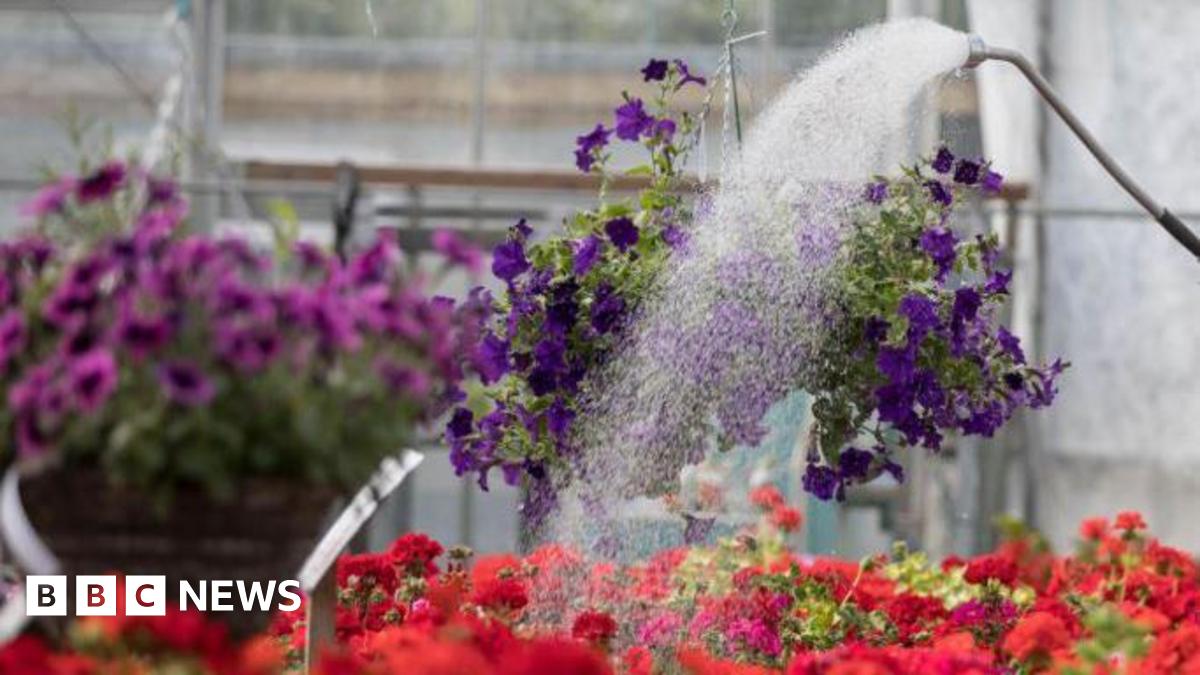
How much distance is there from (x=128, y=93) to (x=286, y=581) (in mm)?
6351

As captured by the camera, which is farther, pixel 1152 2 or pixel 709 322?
pixel 1152 2

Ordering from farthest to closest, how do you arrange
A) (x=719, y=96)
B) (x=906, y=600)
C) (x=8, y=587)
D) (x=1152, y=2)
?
1. (x=719, y=96)
2. (x=1152, y=2)
3. (x=906, y=600)
4. (x=8, y=587)

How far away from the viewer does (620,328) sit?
3.17 meters

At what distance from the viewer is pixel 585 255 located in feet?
10.3

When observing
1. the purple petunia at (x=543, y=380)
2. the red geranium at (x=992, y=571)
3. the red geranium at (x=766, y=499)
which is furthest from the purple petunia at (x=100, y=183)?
the red geranium at (x=766, y=499)

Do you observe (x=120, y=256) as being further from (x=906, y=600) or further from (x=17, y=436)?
(x=906, y=600)

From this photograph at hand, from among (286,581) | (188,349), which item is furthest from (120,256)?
(286,581)

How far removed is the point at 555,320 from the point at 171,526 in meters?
1.46

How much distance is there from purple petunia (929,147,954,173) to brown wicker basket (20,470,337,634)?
5.61 feet

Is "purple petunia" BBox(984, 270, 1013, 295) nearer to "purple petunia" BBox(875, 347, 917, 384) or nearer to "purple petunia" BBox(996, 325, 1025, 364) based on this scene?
"purple petunia" BBox(996, 325, 1025, 364)

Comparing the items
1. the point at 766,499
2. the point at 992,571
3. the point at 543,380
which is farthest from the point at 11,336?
the point at 766,499

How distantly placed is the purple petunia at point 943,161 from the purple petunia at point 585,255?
459 mm

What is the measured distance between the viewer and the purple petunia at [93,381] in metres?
1.64

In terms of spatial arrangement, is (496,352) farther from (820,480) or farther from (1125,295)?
(1125,295)
